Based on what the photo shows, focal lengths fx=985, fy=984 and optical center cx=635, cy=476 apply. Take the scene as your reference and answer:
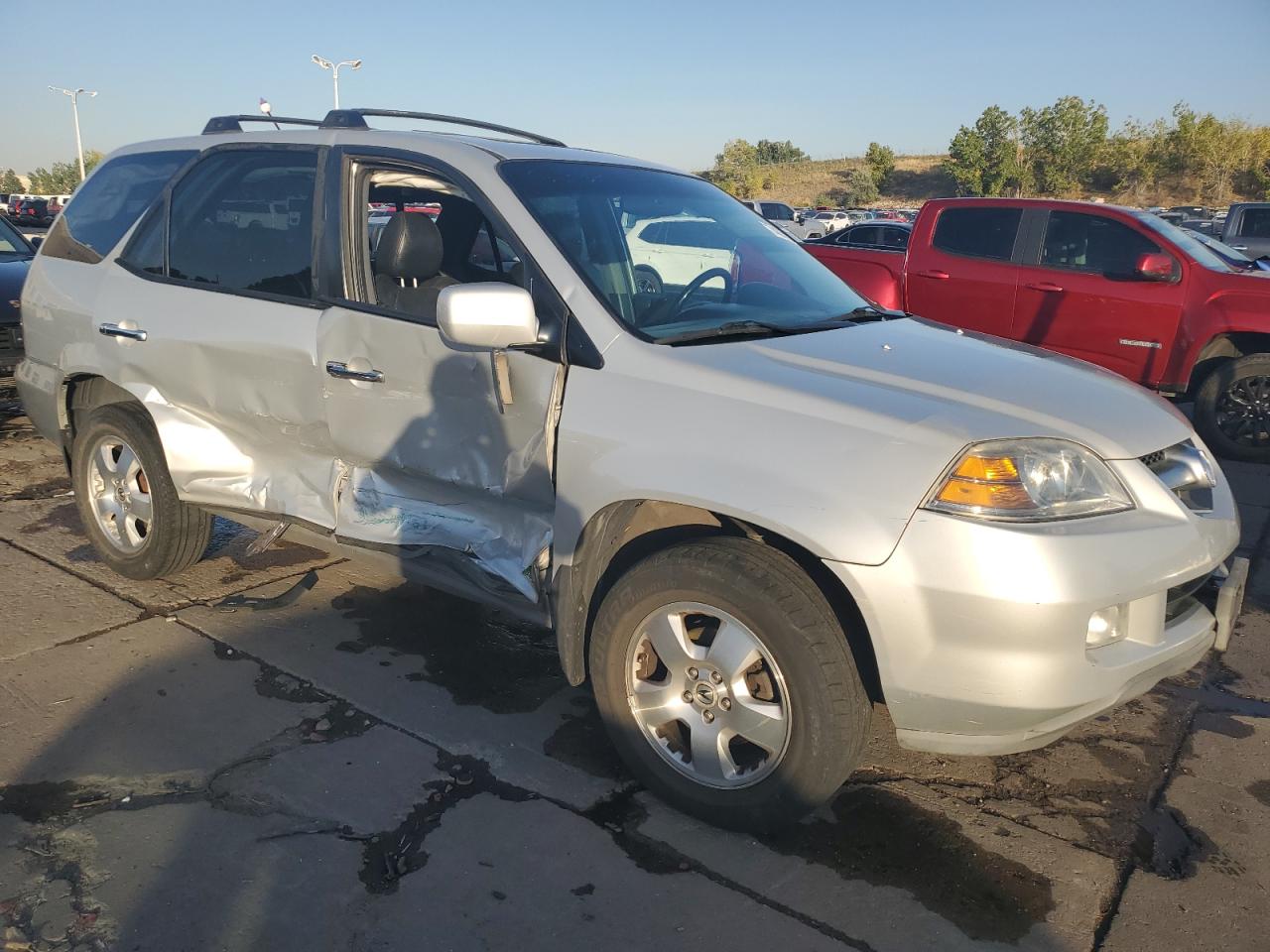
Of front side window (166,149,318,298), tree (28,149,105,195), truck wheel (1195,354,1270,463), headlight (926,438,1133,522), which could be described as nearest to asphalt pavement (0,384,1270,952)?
headlight (926,438,1133,522)

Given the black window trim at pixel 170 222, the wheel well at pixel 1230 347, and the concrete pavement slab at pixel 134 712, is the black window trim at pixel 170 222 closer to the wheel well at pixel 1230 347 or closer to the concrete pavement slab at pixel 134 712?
the concrete pavement slab at pixel 134 712

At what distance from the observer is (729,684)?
8.71ft

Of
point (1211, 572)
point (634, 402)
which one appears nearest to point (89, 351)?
point (634, 402)

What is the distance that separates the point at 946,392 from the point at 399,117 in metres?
2.54

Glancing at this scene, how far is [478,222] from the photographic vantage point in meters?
4.11

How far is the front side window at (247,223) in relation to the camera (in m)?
3.74

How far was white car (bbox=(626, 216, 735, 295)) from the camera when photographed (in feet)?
11.0

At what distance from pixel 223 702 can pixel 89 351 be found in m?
1.86

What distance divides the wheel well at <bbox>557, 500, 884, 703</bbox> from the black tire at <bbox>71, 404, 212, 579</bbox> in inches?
85.6

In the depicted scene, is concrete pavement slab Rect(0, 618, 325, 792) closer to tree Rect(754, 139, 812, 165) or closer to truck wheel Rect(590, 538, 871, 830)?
truck wheel Rect(590, 538, 871, 830)

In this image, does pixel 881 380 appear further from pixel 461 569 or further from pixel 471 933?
pixel 471 933

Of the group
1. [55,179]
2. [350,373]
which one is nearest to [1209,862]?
[350,373]

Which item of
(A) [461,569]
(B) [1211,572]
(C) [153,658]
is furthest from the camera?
(C) [153,658]

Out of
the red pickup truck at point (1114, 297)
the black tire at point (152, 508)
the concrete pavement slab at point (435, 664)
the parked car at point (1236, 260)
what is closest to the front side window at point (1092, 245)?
the red pickup truck at point (1114, 297)
